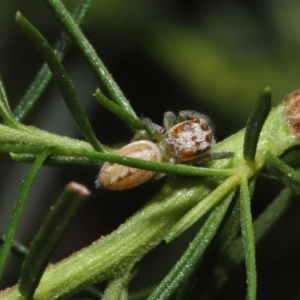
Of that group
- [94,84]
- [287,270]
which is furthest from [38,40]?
[94,84]

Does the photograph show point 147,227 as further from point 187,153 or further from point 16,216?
point 16,216

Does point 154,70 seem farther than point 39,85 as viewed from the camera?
Yes

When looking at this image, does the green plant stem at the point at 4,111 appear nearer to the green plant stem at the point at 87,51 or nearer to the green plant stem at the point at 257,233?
the green plant stem at the point at 87,51

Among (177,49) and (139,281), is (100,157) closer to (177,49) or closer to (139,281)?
(139,281)

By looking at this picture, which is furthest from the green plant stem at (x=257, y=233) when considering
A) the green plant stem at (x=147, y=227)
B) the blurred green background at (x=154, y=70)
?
the blurred green background at (x=154, y=70)

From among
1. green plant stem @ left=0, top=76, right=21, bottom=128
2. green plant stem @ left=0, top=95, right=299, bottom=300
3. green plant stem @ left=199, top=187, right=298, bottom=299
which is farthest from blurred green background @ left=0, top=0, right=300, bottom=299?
green plant stem @ left=0, top=76, right=21, bottom=128

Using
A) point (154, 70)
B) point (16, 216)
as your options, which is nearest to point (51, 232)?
point (16, 216)
